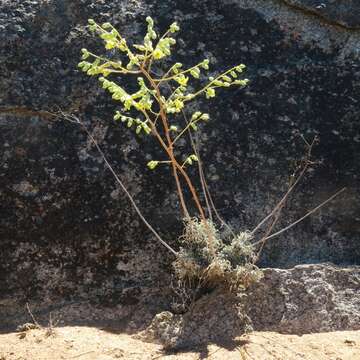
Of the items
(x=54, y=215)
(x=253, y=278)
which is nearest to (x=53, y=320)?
(x=54, y=215)

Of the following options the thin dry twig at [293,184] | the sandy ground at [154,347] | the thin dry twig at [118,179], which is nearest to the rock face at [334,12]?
the thin dry twig at [293,184]

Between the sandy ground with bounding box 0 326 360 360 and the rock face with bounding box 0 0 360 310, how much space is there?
0.29 m

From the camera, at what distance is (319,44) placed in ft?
13.2

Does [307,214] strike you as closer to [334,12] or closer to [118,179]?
[118,179]

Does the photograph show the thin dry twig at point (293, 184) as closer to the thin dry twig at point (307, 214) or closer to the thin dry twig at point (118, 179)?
the thin dry twig at point (307, 214)

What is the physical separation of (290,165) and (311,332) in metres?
0.94

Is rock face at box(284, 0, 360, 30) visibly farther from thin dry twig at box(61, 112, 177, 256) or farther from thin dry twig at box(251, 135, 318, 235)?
thin dry twig at box(61, 112, 177, 256)

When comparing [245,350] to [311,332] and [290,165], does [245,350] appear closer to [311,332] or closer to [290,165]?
[311,332]

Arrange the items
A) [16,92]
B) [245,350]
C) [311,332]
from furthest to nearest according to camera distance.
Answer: [16,92] → [311,332] → [245,350]

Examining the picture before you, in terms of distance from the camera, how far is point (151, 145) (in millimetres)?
3719

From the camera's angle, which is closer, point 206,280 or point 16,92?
point 206,280

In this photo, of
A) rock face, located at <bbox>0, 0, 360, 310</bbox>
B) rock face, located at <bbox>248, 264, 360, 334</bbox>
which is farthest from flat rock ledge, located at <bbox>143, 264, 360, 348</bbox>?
rock face, located at <bbox>0, 0, 360, 310</bbox>

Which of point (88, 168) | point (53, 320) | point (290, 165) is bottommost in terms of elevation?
point (53, 320)

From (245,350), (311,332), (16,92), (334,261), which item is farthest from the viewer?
(16,92)
